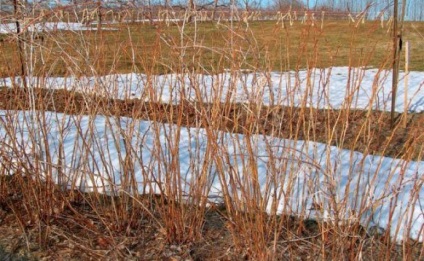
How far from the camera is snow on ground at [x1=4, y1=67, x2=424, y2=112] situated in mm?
1726

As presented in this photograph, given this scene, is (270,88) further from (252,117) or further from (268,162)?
(268,162)

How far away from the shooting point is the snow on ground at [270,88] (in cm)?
173

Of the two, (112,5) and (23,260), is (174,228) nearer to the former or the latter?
(23,260)

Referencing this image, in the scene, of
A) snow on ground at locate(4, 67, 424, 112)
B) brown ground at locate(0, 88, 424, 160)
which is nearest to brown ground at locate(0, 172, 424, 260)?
brown ground at locate(0, 88, 424, 160)

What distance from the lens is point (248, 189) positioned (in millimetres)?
1695

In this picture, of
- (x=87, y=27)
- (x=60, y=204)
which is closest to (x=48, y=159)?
(x=60, y=204)

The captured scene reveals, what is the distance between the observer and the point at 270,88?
61.1 inches

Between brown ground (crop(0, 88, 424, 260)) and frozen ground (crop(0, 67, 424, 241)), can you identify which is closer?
frozen ground (crop(0, 67, 424, 241))

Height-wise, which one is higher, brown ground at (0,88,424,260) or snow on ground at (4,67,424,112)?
snow on ground at (4,67,424,112)

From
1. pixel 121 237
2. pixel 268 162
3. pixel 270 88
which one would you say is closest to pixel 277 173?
pixel 268 162

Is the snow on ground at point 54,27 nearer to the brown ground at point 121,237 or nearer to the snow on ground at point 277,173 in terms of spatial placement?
the snow on ground at point 277,173

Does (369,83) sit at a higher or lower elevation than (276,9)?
lower

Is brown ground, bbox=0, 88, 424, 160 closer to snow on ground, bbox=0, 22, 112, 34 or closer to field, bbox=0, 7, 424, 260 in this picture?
field, bbox=0, 7, 424, 260

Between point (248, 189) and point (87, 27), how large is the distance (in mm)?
1185
